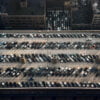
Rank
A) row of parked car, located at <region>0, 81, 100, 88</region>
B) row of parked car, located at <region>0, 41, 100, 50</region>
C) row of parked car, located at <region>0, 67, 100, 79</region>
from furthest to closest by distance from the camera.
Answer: row of parked car, located at <region>0, 41, 100, 50</region>, row of parked car, located at <region>0, 67, 100, 79</region>, row of parked car, located at <region>0, 81, 100, 88</region>

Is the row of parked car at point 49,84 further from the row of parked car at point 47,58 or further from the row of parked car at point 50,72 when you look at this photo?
the row of parked car at point 47,58

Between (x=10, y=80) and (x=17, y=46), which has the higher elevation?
(x=17, y=46)

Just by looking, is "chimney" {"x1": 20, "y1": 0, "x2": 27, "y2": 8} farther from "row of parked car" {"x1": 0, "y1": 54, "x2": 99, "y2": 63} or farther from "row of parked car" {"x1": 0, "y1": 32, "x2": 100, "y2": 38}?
"row of parked car" {"x1": 0, "y1": 54, "x2": 99, "y2": 63}

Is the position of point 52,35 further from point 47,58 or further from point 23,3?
point 23,3

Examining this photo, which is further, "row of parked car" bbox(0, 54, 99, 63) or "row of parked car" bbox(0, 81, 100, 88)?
"row of parked car" bbox(0, 54, 99, 63)

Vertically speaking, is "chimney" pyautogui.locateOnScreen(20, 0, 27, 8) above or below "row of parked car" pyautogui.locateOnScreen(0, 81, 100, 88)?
above

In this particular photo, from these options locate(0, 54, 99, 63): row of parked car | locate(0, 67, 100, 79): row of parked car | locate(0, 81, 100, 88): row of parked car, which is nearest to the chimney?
locate(0, 54, 99, 63): row of parked car

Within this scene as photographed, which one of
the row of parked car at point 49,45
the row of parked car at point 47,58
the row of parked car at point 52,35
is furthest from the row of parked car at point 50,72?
the row of parked car at point 52,35

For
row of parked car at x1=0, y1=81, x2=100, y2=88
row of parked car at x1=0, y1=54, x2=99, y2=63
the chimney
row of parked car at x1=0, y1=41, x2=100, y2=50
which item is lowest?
row of parked car at x1=0, y1=81, x2=100, y2=88

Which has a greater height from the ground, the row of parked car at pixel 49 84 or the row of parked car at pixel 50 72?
the row of parked car at pixel 50 72

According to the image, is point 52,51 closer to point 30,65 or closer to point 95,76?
point 30,65
